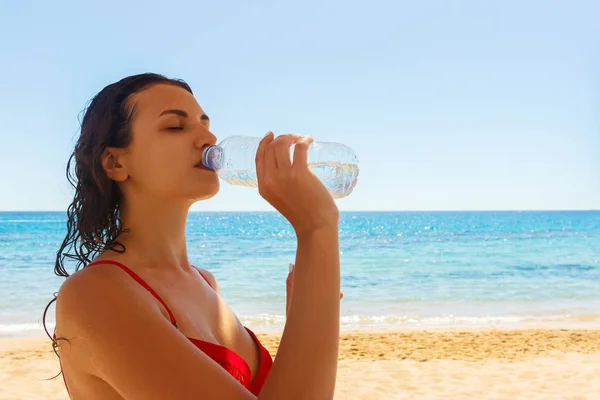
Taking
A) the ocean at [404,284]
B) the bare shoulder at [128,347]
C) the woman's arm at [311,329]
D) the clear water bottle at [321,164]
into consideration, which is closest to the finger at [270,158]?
the woman's arm at [311,329]

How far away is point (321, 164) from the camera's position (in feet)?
6.40

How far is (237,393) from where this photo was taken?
3.81ft

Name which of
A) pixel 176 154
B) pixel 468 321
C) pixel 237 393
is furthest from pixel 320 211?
pixel 468 321

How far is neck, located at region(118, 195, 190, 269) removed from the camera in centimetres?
159

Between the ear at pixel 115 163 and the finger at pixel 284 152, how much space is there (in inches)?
23.8

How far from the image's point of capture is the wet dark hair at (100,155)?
5.31 feet

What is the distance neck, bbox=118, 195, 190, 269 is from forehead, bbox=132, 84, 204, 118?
226 millimetres

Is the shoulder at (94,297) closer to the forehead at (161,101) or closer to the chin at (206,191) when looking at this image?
the chin at (206,191)

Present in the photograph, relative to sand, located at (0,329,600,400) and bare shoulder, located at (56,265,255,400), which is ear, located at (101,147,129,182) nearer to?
bare shoulder, located at (56,265,255,400)

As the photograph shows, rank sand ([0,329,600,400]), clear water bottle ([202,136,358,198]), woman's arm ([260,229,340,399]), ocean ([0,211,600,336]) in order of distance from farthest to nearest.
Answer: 1. ocean ([0,211,600,336])
2. sand ([0,329,600,400])
3. clear water bottle ([202,136,358,198])
4. woman's arm ([260,229,340,399])

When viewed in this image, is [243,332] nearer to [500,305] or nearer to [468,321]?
[468,321]

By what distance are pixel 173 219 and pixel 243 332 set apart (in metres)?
0.35

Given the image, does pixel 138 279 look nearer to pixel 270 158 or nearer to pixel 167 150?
pixel 167 150

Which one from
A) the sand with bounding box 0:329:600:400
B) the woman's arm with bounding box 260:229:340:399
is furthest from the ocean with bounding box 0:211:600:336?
the woman's arm with bounding box 260:229:340:399
